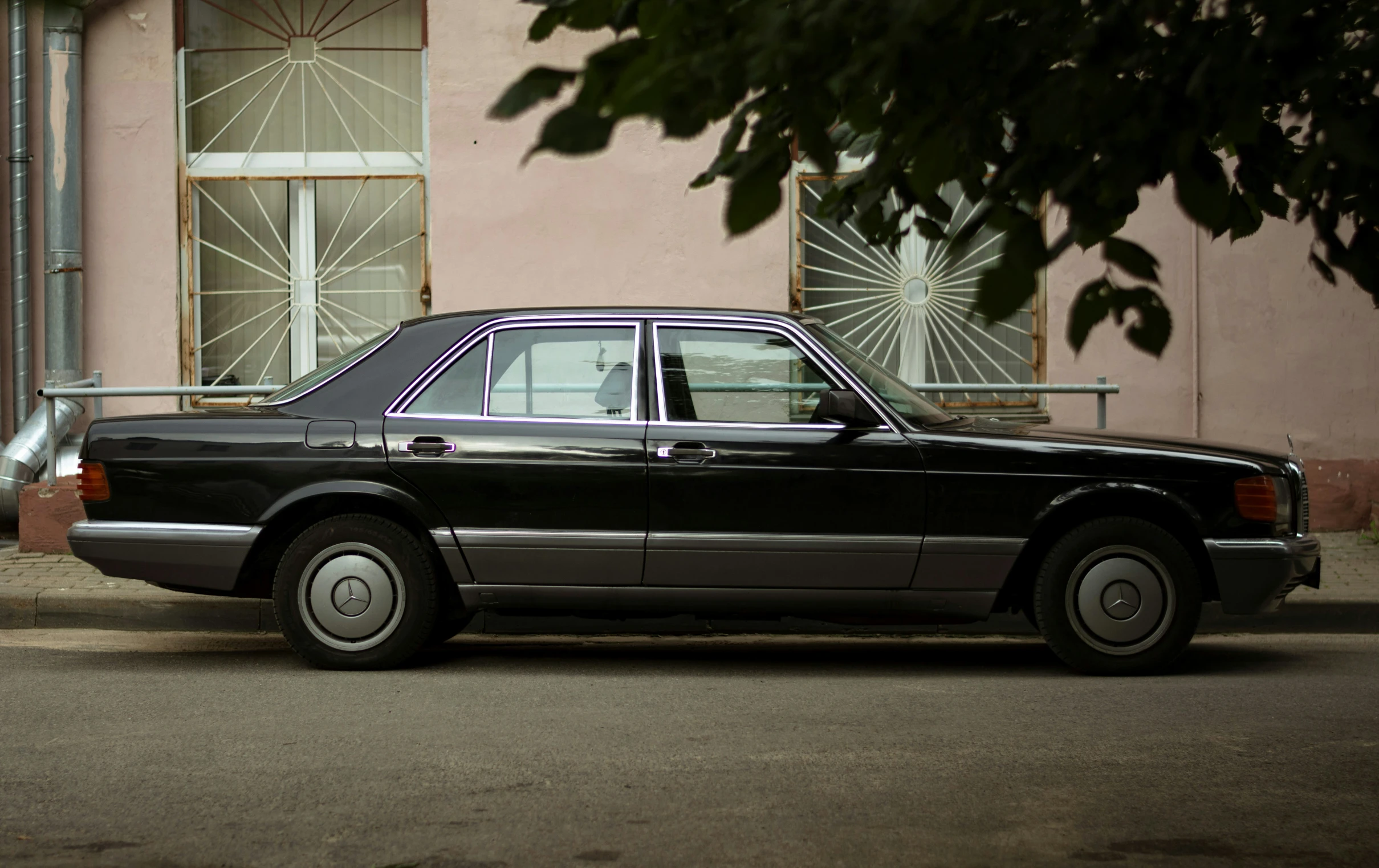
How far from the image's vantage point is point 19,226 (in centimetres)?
1067

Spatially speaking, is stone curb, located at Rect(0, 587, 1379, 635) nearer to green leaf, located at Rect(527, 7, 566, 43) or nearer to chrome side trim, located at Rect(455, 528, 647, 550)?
chrome side trim, located at Rect(455, 528, 647, 550)

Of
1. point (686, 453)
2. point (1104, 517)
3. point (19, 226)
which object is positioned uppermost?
point (19, 226)

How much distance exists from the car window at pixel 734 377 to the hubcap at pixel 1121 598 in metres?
1.36

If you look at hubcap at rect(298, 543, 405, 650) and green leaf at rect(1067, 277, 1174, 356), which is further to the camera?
hubcap at rect(298, 543, 405, 650)

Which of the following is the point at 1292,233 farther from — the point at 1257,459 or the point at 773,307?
the point at 1257,459

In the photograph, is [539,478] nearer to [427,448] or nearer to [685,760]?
[427,448]

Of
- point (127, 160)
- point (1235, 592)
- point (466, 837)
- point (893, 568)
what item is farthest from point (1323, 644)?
point (127, 160)

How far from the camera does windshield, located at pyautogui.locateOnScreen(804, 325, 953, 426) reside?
6.16 meters

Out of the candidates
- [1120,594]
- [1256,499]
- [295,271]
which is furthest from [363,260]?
[1256,499]

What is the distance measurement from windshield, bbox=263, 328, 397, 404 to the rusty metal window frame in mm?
4952

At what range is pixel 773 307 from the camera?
35.3 feet

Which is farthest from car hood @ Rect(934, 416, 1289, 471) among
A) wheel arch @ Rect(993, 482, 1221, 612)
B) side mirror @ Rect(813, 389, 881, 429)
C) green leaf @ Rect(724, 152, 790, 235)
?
green leaf @ Rect(724, 152, 790, 235)

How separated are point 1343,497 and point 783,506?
229 inches

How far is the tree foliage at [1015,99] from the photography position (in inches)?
89.5
